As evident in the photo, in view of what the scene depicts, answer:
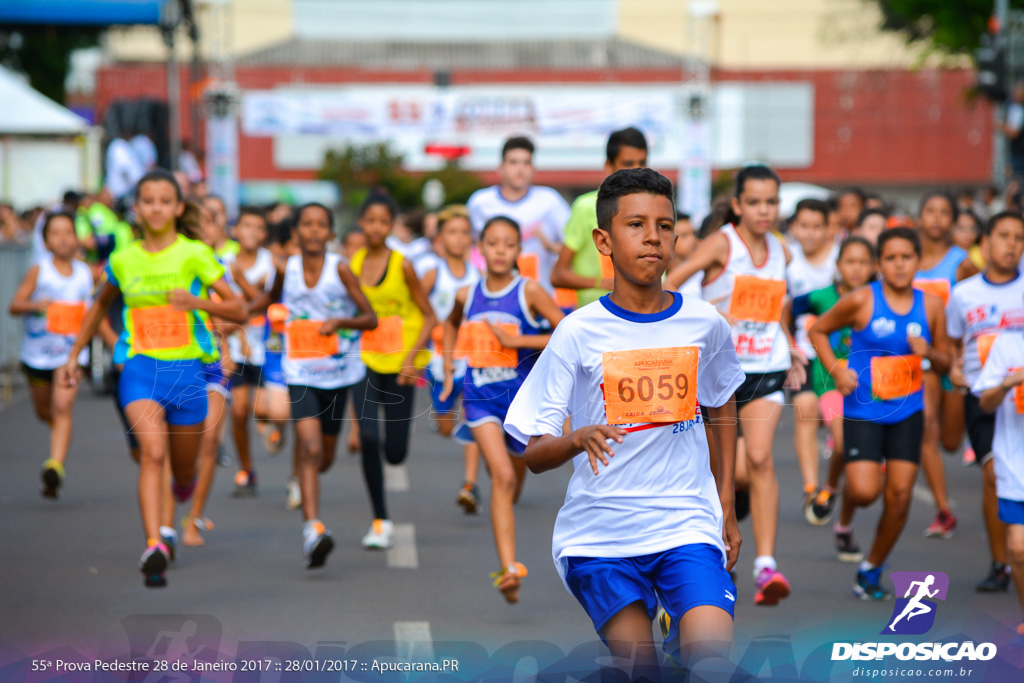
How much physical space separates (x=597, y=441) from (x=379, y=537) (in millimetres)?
4601

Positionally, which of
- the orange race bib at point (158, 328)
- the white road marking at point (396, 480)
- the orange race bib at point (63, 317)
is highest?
the orange race bib at point (158, 328)

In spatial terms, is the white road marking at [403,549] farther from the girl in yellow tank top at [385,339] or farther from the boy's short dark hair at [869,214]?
the boy's short dark hair at [869,214]

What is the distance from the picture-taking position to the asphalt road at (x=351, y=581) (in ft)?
18.8

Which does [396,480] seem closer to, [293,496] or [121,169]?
[293,496]

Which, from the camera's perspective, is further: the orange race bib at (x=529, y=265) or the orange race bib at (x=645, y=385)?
the orange race bib at (x=529, y=265)

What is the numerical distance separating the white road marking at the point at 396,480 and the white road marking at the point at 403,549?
Answer: 4.47 ft

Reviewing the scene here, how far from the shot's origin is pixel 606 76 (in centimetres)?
6003

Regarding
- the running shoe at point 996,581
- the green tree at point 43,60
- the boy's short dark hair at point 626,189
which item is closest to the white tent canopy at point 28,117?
the green tree at point 43,60

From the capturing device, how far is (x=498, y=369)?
22.5 feet

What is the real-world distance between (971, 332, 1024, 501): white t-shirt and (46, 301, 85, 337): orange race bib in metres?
6.37

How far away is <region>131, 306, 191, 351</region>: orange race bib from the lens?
6531 mm

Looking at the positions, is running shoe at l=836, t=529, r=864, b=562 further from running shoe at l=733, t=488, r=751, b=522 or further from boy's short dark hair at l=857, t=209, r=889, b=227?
boy's short dark hair at l=857, t=209, r=889, b=227

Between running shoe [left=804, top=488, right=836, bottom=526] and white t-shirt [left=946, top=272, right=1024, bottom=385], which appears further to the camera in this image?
running shoe [left=804, top=488, right=836, bottom=526]

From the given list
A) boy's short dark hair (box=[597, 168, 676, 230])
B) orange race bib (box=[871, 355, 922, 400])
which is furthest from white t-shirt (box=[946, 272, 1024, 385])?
boy's short dark hair (box=[597, 168, 676, 230])
